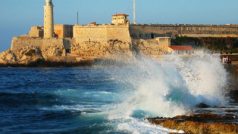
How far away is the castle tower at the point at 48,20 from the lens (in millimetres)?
69500

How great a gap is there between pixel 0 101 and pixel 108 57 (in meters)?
39.8

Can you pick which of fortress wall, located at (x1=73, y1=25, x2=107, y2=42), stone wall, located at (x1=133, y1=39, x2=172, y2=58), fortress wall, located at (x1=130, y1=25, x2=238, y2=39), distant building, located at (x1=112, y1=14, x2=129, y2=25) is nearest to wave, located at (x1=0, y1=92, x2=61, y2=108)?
stone wall, located at (x1=133, y1=39, x2=172, y2=58)

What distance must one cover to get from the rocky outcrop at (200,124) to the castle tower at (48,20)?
55.0m

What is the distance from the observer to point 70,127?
16062 mm

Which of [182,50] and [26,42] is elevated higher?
[26,42]

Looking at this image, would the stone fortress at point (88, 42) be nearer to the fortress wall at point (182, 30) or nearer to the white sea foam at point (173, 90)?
the fortress wall at point (182, 30)

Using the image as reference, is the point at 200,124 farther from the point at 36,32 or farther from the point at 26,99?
the point at 36,32

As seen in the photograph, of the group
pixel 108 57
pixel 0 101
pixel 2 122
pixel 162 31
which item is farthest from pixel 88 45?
pixel 2 122

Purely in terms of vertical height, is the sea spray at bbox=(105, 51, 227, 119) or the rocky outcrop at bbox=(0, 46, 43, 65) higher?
the sea spray at bbox=(105, 51, 227, 119)

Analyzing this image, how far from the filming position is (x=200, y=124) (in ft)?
44.6

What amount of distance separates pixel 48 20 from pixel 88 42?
5.69 m

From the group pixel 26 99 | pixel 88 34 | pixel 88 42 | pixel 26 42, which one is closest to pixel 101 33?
pixel 88 34

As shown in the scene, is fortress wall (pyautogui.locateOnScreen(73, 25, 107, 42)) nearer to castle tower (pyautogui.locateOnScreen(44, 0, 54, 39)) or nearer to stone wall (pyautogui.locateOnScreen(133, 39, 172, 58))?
castle tower (pyautogui.locateOnScreen(44, 0, 54, 39))

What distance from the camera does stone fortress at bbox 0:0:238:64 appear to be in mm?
66250
